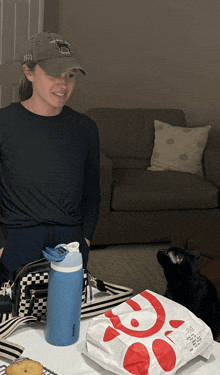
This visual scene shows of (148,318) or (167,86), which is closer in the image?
(148,318)

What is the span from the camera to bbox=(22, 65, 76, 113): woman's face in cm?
134

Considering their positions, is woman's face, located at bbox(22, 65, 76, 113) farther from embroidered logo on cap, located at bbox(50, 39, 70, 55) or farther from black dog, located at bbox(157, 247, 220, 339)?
black dog, located at bbox(157, 247, 220, 339)

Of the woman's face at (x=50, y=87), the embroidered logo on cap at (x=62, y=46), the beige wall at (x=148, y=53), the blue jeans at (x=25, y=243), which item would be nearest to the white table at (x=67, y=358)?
the blue jeans at (x=25, y=243)

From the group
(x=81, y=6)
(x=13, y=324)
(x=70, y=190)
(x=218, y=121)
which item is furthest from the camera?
(x=218, y=121)

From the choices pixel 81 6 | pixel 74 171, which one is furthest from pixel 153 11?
pixel 74 171

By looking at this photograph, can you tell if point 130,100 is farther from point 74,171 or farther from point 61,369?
point 61,369

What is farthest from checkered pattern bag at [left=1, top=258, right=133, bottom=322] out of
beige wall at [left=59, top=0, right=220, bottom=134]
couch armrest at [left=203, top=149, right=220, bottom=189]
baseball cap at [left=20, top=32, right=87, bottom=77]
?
beige wall at [left=59, top=0, right=220, bottom=134]

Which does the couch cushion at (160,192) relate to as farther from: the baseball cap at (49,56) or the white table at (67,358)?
the white table at (67,358)

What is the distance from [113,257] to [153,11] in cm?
256

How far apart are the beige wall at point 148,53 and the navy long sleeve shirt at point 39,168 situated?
9.10 ft

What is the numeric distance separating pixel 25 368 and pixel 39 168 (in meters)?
0.68

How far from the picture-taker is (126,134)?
3.51 meters

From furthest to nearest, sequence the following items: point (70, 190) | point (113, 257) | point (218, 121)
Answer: point (218, 121) → point (113, 257) → point (70, 190)

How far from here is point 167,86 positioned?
4254mm
